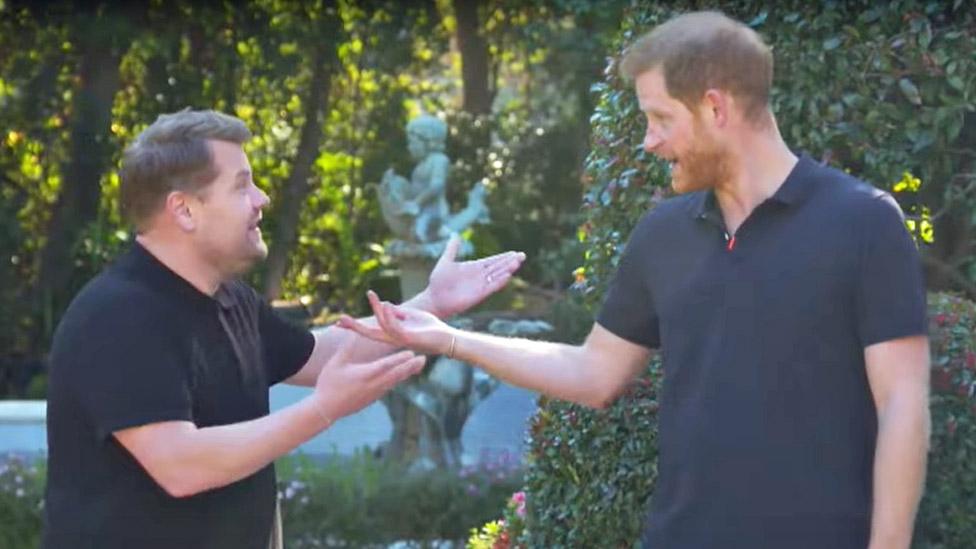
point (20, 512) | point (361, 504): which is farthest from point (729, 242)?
point (20, 512)

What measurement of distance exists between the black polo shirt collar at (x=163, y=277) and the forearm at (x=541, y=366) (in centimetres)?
45

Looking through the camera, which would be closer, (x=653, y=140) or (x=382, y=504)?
(x=653, y=140)

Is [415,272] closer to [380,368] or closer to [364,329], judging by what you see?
[364,329]

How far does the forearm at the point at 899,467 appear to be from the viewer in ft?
8.63

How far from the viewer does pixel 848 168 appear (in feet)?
12.7

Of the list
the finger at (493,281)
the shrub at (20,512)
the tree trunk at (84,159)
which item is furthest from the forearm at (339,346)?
the tree trunk at (84,159)

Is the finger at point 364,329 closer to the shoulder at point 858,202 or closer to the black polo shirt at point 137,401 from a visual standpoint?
the black polo shirt at point 137,401

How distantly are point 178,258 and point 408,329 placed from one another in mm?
429

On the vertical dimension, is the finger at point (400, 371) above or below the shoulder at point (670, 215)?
below

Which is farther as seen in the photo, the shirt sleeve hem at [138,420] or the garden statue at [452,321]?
the garden statue at [452,321]

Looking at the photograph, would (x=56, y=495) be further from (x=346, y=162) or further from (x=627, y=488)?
(x=346, y=162)

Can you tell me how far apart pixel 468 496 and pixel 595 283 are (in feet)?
10.2

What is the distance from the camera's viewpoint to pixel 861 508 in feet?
8.86

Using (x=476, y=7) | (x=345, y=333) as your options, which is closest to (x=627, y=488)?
(x=345, y=333)
